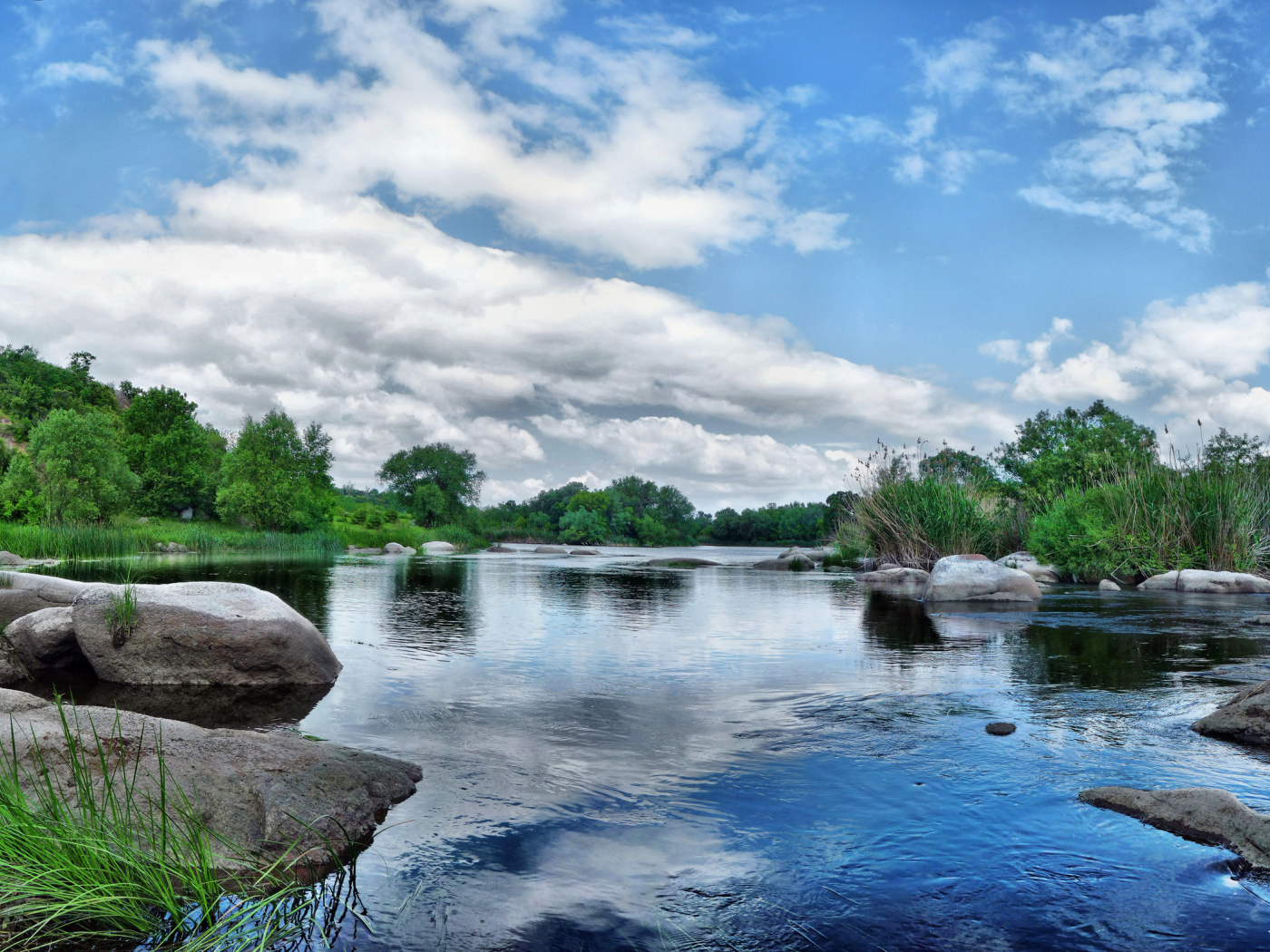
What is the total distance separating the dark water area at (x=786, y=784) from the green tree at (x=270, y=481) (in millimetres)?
60982

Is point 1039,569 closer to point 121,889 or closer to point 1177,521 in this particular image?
point 1177,521

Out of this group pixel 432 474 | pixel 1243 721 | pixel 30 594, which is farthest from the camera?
pixel 432 474

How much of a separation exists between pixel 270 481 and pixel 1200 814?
7395 cm

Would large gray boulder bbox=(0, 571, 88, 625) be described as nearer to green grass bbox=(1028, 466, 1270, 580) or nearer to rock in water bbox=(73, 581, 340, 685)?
rock in water bbox=(73, 581, 340, 685)

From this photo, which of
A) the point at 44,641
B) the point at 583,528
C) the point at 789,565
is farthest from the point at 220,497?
the point at 44,641

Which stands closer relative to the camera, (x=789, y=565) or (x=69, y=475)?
(x=789, y=565)

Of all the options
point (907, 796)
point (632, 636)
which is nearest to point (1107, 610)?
point (632, 636)

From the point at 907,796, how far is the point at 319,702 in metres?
6.22

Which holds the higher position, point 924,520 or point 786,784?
point 924,520

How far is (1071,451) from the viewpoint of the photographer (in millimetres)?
38969

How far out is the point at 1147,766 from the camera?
612 cm

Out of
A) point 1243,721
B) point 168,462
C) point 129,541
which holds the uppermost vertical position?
point 168,462

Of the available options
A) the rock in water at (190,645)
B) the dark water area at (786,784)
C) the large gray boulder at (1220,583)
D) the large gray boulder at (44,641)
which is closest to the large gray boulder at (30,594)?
the large gray boulder at (44,641)

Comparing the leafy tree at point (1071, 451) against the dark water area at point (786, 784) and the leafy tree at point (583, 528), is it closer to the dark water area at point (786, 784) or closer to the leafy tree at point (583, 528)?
the dark water area at point (786, 784)
